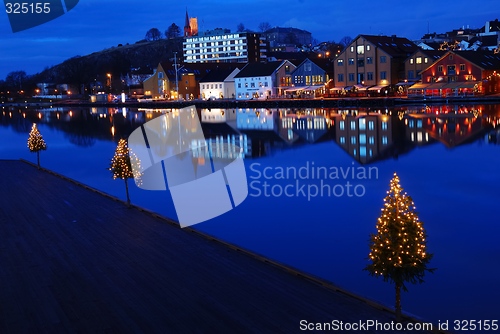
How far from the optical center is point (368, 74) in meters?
52.6

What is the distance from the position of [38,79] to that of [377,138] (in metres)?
134

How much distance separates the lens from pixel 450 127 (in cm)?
3016

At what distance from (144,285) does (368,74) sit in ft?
159

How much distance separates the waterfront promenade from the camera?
5.62m

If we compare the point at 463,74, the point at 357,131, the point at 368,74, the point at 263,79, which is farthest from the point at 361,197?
the point at 263,79

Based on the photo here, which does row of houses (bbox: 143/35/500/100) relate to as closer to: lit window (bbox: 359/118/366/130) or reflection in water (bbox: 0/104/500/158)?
reflection in water (bbox: 0/104/500/158)

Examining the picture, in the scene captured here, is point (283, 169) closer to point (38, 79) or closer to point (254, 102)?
point (254, 102)

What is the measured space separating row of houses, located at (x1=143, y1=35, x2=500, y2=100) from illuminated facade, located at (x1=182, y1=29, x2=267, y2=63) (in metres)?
30.5

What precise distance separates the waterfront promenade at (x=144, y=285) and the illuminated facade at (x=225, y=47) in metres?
92.4

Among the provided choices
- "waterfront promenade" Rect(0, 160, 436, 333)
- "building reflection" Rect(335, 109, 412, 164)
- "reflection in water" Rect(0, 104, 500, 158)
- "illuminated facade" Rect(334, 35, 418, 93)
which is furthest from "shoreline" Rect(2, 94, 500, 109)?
"waterfront promenade" Rect(0, 160, 436, 333)

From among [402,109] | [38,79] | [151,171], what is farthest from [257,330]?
[38,79]

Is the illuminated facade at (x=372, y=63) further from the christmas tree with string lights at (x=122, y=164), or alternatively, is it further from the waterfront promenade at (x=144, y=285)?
the waterfront promenade at (x=144, y=285)

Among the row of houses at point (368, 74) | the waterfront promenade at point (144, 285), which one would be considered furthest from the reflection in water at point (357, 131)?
the waterfront promenade at point (144, 285)

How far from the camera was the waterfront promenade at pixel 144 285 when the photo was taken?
18.4ft
